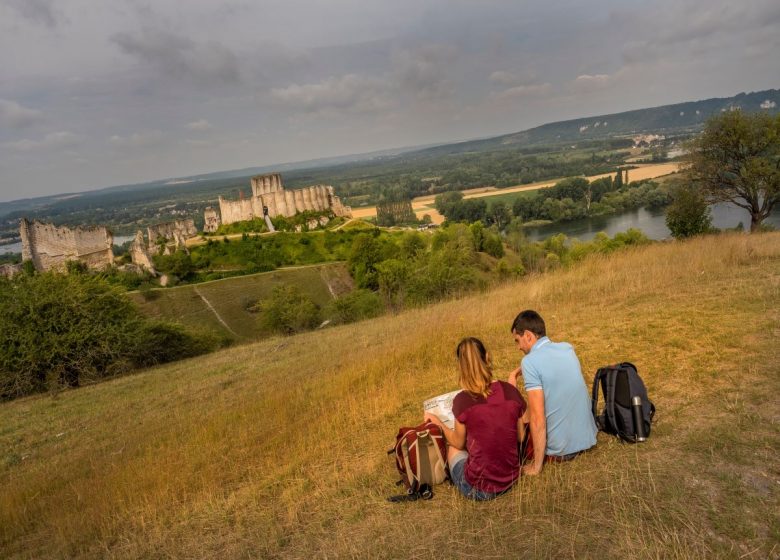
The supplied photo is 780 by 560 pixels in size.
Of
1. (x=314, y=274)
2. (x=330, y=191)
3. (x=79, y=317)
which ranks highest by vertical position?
(x=330, y=191)

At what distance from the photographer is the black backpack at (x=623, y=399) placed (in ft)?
15.1

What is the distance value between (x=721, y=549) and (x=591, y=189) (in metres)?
122

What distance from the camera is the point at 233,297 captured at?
4441 cm

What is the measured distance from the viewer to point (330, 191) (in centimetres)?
8238

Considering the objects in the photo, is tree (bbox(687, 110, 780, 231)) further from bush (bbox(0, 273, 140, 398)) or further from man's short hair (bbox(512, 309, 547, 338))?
bush (bbox(0, 273, 140, 398))

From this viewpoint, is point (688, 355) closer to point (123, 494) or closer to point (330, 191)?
point (123, 494)

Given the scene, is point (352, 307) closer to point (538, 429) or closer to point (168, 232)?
point (538, 429)

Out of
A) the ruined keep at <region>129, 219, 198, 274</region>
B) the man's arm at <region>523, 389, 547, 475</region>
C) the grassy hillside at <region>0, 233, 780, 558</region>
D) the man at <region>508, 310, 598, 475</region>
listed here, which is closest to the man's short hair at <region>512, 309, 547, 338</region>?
the man at <region>508, 310, 598, 475</region>

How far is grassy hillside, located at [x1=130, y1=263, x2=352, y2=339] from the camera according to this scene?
132 feet

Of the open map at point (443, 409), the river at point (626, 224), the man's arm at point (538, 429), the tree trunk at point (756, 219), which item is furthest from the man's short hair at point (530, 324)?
the river at point (626, 224)

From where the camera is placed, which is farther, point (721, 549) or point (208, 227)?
point (208, 227)

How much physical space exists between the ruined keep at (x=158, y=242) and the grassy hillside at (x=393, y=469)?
4113 centimetres

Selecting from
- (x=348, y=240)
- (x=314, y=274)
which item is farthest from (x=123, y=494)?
(x=348, y=240)

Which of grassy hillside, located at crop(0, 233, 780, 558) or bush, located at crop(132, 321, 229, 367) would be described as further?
bush, located at crop(132, 321, 229, 367)
